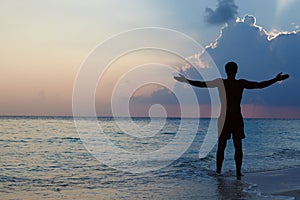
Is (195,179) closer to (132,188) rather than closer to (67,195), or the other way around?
(132,188)

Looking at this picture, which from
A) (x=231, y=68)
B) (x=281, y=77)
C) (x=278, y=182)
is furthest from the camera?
(x=278, y=182)

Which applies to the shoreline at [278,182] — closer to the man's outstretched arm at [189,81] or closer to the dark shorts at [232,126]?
the dark shorts at [232,126]

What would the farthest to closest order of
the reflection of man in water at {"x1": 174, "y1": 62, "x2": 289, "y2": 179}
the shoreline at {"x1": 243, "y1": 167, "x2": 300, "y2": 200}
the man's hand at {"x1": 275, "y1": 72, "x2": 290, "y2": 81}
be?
1. the reflection of man in water at {"x1": 174, "y1": 62, "x2": 289, "y2": 179}
2. the man's hand at {"x1": 275, "y1": 72, "x2": 290, "y2": 81}
3. the shoreline at {"x1": 243, "y1": 167, "x2": 300, "y2": 200}

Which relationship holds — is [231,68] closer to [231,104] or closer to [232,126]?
[231,104]

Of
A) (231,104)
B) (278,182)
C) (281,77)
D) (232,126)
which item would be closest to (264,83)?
(281,77)

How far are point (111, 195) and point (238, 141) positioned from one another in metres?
3.10

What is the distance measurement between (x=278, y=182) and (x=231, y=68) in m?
2.64

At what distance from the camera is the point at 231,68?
9070 mm

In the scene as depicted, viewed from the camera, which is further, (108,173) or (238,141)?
(108,173)

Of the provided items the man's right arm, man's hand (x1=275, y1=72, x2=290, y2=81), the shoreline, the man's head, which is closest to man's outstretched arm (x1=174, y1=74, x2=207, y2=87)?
the man's right arm

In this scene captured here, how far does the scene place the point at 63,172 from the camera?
1093cm

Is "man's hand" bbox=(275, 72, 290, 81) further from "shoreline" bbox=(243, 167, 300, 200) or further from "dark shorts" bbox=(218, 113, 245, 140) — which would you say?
"shoreline" bbox=(243, 167, 300, 200)

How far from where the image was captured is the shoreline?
7719 millimetres

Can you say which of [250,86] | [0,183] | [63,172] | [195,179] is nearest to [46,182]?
[0,183]
